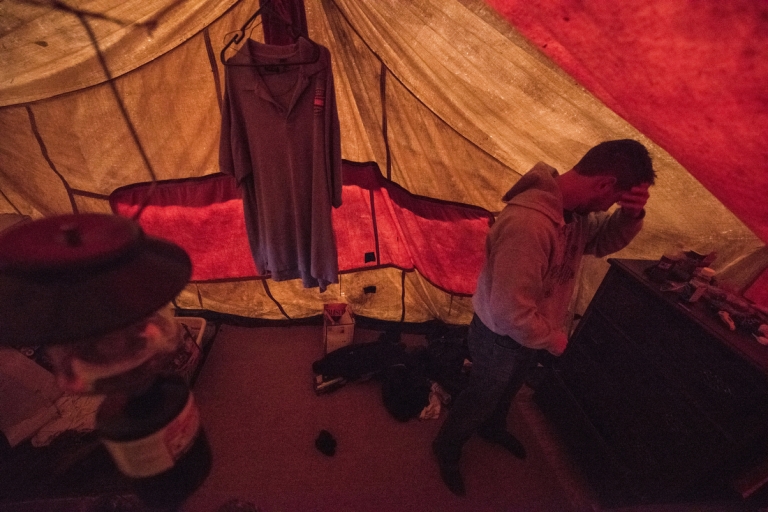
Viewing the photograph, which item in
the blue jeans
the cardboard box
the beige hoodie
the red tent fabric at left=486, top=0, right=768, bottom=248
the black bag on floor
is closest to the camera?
the red tent fabric at left=486, top=0, right=768, bottom=248

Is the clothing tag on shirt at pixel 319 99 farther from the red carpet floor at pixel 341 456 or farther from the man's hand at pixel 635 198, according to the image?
the red carpet floor at pixel 341 456

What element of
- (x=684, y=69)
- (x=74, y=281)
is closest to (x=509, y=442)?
(x=684, y=69)

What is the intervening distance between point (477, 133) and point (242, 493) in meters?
2.31

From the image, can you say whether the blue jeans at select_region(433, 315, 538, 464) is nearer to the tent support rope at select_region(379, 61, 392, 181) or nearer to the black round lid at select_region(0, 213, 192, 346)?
the tent support rope at select_region(379, 61, 392, 181)

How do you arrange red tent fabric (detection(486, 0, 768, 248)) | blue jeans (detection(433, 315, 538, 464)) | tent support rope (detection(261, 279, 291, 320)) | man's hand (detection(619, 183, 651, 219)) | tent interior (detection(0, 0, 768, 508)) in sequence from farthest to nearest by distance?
1. tent support rope (detection(261, 279, 291, 320))
2. blue jeans (detection(433, 315, 538, 464))
3. man's hand (detection(619, 183, 651, 219))
4. tent interior (detection(0, 0, 768, 508))
5. red tent fabric (detection(486, 0, 768, 248))

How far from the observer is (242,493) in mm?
1893

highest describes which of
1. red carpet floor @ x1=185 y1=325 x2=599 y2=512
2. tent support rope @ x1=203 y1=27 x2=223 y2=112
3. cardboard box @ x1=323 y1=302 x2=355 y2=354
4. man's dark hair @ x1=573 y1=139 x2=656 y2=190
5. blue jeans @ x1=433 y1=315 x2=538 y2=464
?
tent support rope @ x1=203 y1=27 x2=223 y2=112

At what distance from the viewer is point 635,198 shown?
1.37 meters

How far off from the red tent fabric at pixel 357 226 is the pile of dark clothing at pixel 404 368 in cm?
49

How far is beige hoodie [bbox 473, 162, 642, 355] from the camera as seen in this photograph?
3.98 feet

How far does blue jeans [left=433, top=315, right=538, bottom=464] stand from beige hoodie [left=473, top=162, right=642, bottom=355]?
4.6 inches

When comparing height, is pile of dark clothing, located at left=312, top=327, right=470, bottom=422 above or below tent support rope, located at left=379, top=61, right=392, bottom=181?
below

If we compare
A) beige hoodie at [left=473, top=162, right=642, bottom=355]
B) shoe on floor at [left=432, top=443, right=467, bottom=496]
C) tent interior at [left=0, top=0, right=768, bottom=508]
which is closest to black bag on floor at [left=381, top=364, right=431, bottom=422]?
shoe on floor at [left=432, top=443, right=467, bottom=496]

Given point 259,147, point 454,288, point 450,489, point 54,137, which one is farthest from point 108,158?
point 450,489
